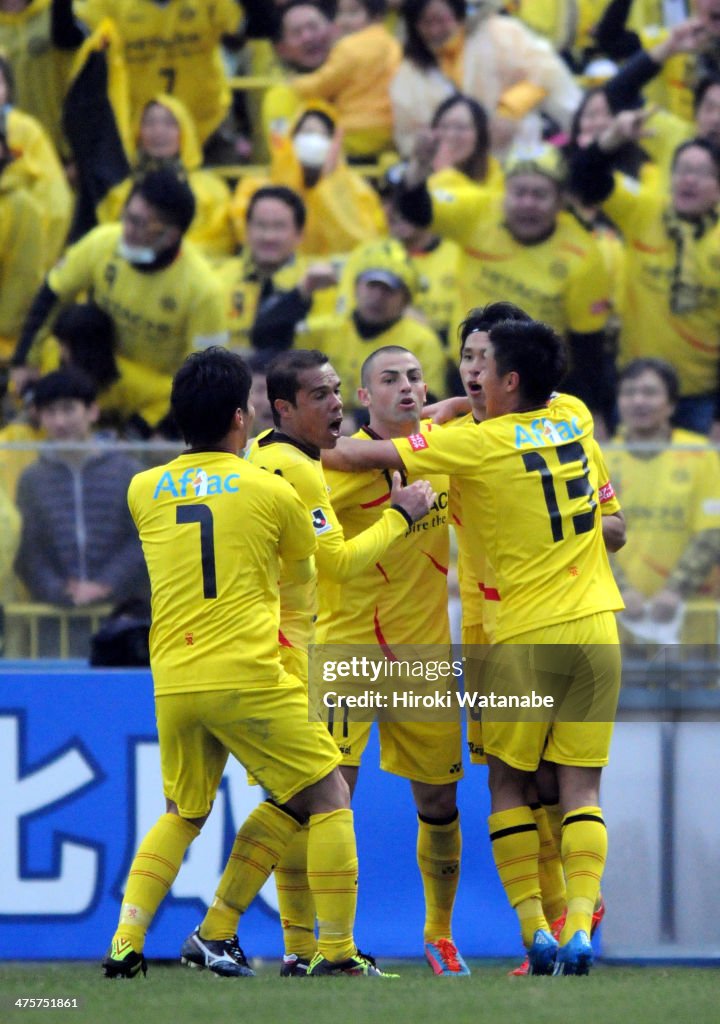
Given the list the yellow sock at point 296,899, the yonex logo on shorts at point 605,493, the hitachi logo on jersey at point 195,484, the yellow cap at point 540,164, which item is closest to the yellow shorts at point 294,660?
the yellow sock at point 296,899

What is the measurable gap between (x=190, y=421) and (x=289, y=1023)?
75.6 inches

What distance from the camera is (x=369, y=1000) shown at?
16.1 feet

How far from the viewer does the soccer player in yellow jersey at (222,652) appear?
5.35m

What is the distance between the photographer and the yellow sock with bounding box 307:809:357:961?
5547 mm

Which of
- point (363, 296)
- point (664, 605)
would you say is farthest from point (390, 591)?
point (363, 296)

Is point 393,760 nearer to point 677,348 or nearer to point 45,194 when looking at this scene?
point 677,348

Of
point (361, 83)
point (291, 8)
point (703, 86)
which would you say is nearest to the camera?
point (703, 86)

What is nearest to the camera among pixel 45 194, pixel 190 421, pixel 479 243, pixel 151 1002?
pixel 151 1002

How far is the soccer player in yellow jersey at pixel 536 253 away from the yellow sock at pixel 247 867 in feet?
15.4

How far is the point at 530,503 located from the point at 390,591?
2.74 ft

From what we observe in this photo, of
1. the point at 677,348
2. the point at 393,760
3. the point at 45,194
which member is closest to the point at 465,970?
the point at 393,760

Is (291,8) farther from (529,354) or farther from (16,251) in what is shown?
(529,354)

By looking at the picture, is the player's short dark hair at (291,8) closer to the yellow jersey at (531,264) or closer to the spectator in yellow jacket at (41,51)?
the spectator in yellow jacket at (41,51)

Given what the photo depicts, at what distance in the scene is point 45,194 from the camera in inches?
431
